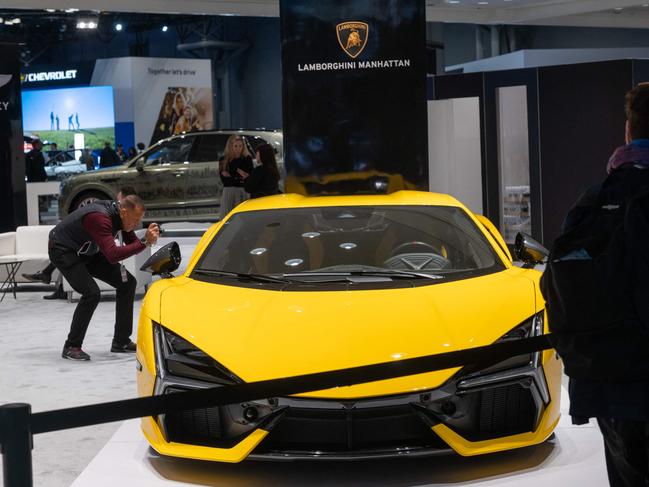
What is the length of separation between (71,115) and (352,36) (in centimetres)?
2253

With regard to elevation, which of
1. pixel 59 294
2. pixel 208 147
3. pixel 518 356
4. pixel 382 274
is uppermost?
pixel 208 147

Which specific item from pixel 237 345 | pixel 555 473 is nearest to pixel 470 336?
pixel 555 473

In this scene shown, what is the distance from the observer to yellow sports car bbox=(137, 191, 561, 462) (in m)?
4.06

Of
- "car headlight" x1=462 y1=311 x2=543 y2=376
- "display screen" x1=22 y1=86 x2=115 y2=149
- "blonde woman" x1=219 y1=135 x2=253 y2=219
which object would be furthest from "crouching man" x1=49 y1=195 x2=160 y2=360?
"display screen" x1=22 y1=86 x2=115 y2=149

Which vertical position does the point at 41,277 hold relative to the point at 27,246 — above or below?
below

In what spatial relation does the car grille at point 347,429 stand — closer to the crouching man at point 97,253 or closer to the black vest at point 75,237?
the crouching man at point 97,253

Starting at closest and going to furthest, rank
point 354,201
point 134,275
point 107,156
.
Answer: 1. point 354,201
2. point 134,275
3. point 107,156

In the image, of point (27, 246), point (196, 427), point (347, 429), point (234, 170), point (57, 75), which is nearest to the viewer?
point (347, 429)

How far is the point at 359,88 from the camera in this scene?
9.90 metres

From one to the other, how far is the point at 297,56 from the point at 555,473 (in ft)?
20.8

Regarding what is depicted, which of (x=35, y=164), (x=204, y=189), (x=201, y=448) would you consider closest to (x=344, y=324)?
(x=201, y=448)

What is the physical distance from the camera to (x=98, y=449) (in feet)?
17.0

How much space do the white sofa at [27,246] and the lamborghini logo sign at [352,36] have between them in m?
4.09

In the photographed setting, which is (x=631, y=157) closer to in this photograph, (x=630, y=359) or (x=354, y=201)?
(x=630, y=359)
